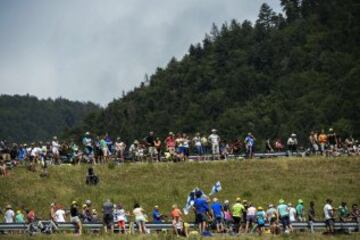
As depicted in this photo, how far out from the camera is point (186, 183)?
166 ft

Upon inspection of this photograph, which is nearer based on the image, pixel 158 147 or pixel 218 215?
pixel 218 215

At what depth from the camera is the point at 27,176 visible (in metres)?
52.0

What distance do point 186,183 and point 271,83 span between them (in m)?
122

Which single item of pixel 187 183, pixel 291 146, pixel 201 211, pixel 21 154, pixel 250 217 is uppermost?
pixel 21 154

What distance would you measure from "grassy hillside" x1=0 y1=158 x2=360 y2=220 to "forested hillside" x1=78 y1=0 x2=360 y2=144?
53776mm

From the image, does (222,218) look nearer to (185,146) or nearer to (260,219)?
(260,219)

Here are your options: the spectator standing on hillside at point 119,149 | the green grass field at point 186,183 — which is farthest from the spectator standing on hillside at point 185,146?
the spectator standing on hillside at point 119,149

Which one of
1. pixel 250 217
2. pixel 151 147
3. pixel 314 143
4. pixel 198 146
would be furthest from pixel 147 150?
pixel 250 217

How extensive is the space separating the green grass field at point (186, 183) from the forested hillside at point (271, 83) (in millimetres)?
53878

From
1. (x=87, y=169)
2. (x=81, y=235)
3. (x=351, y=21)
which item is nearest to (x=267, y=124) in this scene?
(x=351, y=21)

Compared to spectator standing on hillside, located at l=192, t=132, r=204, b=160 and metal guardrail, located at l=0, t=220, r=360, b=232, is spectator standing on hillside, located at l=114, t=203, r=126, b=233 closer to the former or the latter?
metal guardrail, located at l=0, t=220, r=360, b=232

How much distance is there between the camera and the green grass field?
47.8 meters

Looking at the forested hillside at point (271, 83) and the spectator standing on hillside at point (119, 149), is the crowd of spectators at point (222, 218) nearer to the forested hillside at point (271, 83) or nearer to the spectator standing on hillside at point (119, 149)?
the spectator standing on hillside at point (119, 149)

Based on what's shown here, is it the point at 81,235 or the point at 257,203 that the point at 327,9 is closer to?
the point at 257,203
